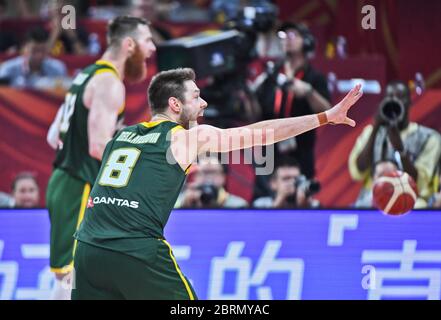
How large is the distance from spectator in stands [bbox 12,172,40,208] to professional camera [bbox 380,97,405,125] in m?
3.20

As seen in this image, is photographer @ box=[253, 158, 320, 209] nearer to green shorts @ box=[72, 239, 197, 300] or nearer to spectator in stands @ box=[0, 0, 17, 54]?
green shorts @ box=[72, 239, 197, 300]

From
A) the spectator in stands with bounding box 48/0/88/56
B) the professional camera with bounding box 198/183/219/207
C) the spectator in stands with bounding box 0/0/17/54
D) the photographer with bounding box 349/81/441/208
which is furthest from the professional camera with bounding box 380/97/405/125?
the spectator in stands with bounding box 0/0/17/54

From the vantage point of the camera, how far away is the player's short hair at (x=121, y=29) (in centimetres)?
775

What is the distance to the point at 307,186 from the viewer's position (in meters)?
8.80

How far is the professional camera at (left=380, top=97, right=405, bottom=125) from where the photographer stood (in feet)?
28.5

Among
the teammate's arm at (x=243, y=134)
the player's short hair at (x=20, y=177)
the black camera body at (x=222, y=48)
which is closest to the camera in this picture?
the teammate's arm at (x=243, y=134)

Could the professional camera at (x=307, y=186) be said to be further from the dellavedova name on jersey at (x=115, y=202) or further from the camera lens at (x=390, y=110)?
the dellavedova name on jersey at (x=115, y=202)

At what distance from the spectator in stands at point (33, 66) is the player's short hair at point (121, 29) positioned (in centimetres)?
292

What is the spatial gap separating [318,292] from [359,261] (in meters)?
0.39

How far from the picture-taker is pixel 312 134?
30.8 feet

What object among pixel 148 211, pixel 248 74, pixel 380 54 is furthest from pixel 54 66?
pixel 148 211

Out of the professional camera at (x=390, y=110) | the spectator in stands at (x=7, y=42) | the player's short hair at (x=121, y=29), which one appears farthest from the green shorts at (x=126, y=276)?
the spectator in stands at (x=7, y=42)

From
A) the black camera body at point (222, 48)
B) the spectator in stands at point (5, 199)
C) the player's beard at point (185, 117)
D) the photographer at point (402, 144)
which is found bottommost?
the spectator in stands at point (5, 199)
